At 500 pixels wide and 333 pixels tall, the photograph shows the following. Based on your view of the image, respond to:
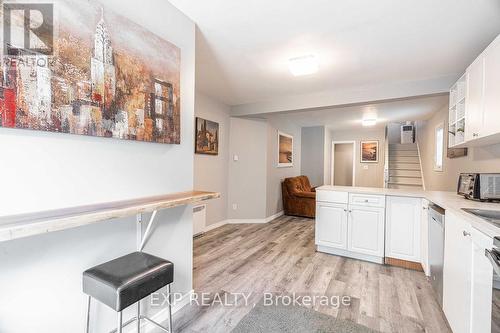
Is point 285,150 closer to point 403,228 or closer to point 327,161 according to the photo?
point 327,161

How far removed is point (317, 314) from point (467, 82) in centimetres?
254

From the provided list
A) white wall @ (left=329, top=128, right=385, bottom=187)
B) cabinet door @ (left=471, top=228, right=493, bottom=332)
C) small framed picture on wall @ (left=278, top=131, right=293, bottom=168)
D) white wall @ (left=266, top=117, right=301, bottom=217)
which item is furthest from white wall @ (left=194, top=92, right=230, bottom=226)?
white wall @ (left=329, top=128, right=385, bottom=187)

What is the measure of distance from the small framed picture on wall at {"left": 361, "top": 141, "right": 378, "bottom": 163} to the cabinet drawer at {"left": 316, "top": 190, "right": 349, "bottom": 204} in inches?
211

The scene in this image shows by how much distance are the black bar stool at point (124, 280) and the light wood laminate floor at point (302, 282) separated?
71 centimetres

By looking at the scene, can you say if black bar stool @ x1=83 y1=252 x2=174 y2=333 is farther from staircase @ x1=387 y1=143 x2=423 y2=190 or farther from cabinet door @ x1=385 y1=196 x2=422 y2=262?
staircase @ x1=387 y1=143 x2=423 y2=190

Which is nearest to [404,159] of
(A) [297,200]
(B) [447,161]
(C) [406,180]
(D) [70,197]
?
(C) [406,180]

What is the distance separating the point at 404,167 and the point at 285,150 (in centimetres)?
377

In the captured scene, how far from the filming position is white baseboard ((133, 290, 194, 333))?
64.3 inches

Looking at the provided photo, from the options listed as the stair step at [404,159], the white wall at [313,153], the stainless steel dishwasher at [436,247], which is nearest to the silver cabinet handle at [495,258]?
the stainless steel dishwasher at [436,247]

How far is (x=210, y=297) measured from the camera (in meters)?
2.12

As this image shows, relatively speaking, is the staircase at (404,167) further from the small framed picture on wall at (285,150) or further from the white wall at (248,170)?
the white wall at (248,170)

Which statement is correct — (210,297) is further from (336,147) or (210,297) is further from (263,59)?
(336,147)

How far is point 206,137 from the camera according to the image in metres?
3.98

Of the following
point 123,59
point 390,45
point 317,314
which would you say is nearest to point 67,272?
point 123,59
